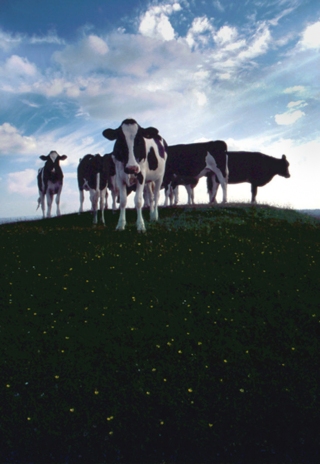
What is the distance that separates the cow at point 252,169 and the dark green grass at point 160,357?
56.7 feet

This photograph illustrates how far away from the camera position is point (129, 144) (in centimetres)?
1659

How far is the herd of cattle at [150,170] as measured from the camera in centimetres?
1705

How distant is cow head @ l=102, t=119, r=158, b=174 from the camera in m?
16.5

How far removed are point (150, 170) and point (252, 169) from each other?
47.3ft

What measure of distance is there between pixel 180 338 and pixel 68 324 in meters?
2.42

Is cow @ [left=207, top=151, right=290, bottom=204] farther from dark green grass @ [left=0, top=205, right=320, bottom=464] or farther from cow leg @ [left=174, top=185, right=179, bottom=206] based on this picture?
dark green grass @ [left=0, top=205, right=320, bottom=464]

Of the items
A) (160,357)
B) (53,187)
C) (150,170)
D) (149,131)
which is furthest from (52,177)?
(160,357)

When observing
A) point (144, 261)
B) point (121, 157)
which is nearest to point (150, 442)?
point (144, 261)

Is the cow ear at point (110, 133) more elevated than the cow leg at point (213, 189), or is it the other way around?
the cow ear at point (110, 133)

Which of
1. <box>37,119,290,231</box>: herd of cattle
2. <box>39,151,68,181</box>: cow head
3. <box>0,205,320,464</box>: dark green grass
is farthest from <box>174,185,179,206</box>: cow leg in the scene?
<box>0,205,320,464</box>: dark green grass

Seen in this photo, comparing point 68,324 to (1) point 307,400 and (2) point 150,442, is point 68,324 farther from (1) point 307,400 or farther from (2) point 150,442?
(1) point 307,400

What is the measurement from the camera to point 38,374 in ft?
25.2

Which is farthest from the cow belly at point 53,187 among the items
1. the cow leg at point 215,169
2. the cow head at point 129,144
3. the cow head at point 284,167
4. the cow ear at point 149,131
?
the cow head at point 284,167

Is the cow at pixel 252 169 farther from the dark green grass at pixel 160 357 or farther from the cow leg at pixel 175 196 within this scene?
the dark green grass at pixel 160 357
